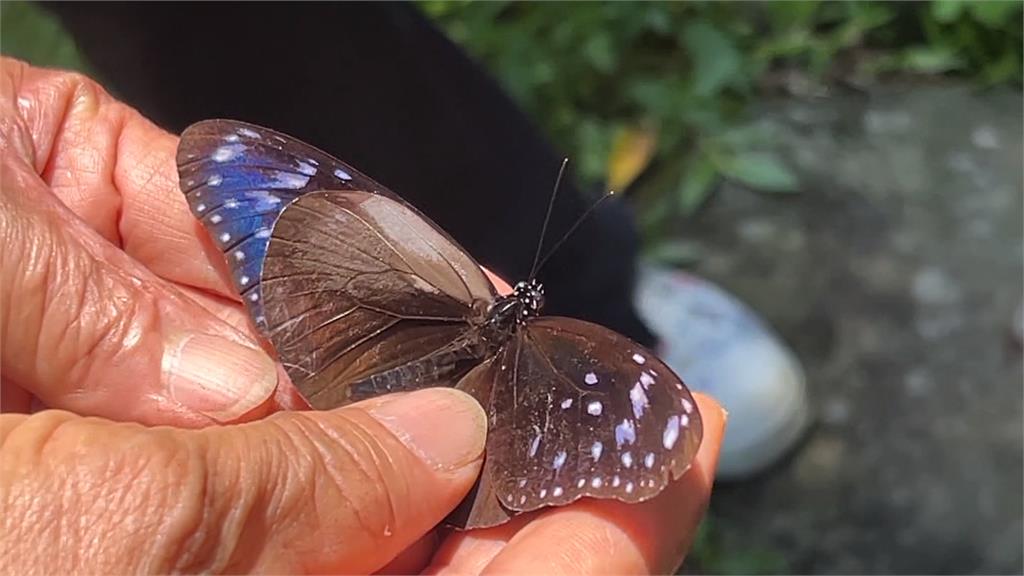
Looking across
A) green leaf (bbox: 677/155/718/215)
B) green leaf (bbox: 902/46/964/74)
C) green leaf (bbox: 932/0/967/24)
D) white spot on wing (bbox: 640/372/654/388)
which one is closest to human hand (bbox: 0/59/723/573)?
white spot on wing (bbox: 640/372/654/388)

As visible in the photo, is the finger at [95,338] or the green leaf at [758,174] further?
the green leaf at [758,174]

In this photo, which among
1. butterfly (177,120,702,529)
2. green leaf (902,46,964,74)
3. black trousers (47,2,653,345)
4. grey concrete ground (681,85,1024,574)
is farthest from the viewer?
green leaf (902,46,964,74)

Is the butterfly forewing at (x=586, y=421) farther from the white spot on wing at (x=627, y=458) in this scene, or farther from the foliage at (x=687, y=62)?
the foliage at (x=687, y=62)

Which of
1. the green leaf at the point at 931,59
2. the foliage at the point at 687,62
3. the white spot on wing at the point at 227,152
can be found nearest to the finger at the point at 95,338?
the white spot on wing at the point at 227,152

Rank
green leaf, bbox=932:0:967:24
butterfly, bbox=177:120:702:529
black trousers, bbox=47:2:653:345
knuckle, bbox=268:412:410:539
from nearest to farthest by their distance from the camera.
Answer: knuckle, bbox=268:412:410:539, butterfly, bbox=177:120:702:529, black trousers, bbox=47:2:653:345, green leaf, bbox=932:0:967:24

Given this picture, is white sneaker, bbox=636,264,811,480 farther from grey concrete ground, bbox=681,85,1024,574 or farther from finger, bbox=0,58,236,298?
finger, bbox=0,58,236,298

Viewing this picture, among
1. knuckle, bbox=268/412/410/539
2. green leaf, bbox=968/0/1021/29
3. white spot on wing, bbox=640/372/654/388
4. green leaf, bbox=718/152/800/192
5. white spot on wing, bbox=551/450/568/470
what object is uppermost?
knuckle, bbox=268/412/410/539

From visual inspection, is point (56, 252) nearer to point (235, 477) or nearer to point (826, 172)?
point (235, 477)
